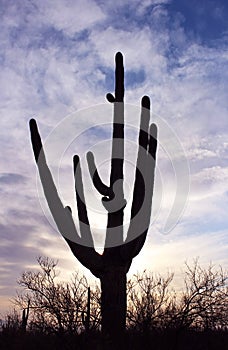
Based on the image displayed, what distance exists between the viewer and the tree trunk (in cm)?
795

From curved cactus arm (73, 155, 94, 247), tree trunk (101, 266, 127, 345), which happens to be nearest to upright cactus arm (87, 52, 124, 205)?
curved cactus arm (73, 155, 94, 247)

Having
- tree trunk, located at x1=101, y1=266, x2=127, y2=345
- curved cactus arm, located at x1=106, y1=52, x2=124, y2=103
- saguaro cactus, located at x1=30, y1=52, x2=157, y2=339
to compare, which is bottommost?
tree trunk, located at x1=101, y1=266, x2=127, y2=345

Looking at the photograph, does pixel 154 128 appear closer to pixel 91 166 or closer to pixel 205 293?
pixel 91 166

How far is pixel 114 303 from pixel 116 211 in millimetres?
1753

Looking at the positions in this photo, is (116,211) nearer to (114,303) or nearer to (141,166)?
(141,166)

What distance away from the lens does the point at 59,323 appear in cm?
795

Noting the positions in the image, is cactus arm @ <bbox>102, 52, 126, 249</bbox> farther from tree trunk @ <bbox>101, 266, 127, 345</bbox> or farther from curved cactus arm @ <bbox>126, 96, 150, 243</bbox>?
tree trunk @ <bbox>101, 266, 127, 345</bbox>

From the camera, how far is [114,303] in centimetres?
823

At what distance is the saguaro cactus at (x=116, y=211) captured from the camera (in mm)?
8484

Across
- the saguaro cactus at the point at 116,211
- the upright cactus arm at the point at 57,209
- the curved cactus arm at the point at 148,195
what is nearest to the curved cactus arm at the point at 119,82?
the saguaro cactus at the point at 116,211

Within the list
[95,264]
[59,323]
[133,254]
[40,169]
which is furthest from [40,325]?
[40,169]

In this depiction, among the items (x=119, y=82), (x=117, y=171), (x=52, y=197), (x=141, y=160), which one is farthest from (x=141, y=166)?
(x=119, y=82)

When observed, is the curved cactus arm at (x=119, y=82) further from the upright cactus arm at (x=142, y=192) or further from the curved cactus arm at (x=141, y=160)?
the upright cactus arm at (x=142, y=192)

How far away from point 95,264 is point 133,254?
748 millimetres
